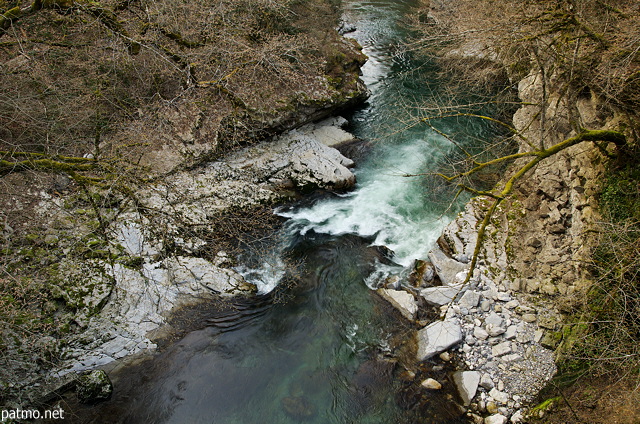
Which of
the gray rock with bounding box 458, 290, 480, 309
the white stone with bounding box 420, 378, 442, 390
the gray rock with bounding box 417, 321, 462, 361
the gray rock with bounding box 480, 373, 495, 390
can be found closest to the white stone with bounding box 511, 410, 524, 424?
the gray rock with bounding box 480, 373, 495, 390

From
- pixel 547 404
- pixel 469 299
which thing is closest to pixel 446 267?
pixel 469 299

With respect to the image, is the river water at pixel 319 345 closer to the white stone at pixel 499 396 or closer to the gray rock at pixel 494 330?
the white stone at pixel 499 396

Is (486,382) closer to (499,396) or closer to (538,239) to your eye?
(499,396)

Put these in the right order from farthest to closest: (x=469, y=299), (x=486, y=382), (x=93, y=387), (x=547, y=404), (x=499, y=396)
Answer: (x=469, y=299) → (x=486, y=382) → (x=499, y=396) → (x=93, y=387) → (x=547, y=404)

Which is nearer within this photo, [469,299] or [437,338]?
[437,338]

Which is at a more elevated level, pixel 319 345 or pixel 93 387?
pixel 93 387

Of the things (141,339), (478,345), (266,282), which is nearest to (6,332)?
(141,339)

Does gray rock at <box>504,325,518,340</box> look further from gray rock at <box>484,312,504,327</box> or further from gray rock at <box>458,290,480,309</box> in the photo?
gray rock at <box>458,290,480,309</box>

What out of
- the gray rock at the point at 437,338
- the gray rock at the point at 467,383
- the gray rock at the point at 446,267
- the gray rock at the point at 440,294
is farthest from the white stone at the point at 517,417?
the gray rock at the point at 446,267
